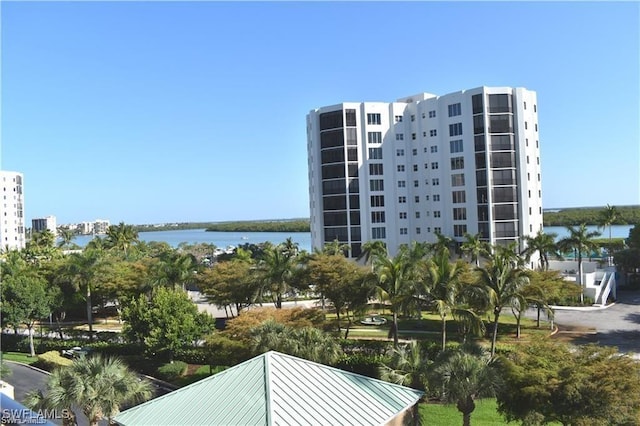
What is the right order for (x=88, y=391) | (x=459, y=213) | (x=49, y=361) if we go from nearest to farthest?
1. (x=88, y=391)
2. (x=49, y=361)
3. (x=459, y=213)

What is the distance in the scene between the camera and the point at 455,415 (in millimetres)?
23719

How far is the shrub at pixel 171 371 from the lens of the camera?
104ft

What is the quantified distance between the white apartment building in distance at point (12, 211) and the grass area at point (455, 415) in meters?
122

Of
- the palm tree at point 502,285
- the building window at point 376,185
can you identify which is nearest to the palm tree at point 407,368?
the palm tree at point 502,285

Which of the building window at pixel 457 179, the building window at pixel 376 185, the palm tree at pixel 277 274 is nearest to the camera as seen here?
the palm tree at pixel 277 274

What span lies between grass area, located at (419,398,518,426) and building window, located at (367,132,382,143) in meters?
47.9

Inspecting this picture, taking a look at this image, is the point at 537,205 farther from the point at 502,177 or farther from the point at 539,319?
the point at 539,319

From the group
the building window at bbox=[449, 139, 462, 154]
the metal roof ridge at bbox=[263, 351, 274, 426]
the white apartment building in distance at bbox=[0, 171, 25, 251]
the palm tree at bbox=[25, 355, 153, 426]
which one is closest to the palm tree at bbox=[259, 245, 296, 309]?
the palm tree at bbox=[25, 355, 153, 426]

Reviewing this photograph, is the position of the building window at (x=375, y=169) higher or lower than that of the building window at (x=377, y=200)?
higher

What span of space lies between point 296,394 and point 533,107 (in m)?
59.4

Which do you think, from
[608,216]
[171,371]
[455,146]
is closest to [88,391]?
[171,371]

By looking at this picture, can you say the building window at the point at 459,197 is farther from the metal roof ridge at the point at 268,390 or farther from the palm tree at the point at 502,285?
the metal roof ridge at the point at 268,390

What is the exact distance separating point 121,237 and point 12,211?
5990 centimetres

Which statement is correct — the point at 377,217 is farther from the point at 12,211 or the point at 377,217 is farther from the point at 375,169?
the point at 12,211
